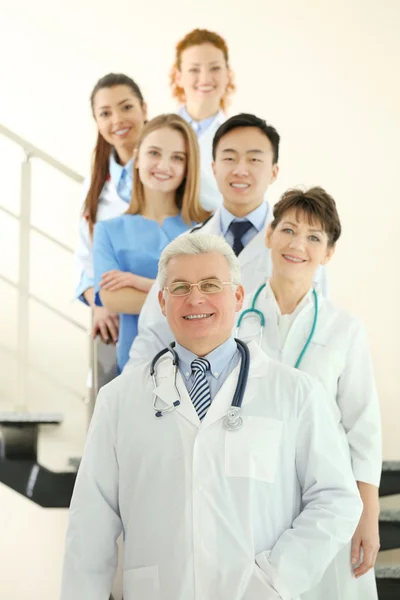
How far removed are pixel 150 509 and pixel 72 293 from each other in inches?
65.4

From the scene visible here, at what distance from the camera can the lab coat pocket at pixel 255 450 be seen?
4.87 ft

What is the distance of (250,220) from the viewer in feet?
8.30

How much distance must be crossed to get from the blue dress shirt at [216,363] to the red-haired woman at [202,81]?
4.23 feet

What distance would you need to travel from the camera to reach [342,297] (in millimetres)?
3133

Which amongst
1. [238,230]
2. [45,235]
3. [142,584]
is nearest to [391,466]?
[238,230]

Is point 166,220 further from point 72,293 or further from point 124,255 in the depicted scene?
point 72,293

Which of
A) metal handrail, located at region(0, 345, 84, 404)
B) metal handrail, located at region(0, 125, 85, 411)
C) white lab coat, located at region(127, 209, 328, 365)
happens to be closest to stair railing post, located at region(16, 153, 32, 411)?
metal handrail, located at region(0, 125, 85, 411)

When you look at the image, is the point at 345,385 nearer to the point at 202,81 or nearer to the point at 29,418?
the point at 29,418

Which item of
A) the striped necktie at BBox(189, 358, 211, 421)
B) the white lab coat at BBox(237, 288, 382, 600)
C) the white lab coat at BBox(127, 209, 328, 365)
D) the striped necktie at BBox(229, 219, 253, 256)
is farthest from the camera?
the striped necktie at BBox(229, 219, 253, 256)

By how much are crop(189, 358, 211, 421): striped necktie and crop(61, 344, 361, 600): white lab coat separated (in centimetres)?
2

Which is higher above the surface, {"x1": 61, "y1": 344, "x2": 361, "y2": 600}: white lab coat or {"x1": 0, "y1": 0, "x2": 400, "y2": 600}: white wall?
{"x1": 0, "y1": 0, "x2": 400, "y2": 600}: white wall

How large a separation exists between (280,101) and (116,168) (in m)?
0.71

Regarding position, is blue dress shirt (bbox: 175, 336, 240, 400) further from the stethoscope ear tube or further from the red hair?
the red hair

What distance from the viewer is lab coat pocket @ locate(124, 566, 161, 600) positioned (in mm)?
1466
